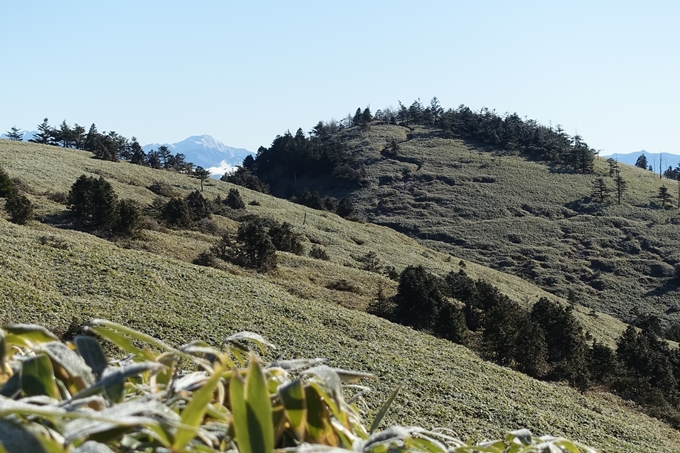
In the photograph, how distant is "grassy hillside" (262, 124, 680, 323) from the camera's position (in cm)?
5409

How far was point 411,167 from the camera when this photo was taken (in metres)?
80.8

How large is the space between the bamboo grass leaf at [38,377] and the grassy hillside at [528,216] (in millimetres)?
51563

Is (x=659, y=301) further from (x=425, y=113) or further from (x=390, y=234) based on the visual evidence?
(x=425, y=113)

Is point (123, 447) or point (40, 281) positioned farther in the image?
point (40, 281)

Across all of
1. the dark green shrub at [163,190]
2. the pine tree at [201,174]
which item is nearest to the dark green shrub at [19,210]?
the dark green shrub at [163,190]

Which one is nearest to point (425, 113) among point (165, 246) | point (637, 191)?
point (637, 191)

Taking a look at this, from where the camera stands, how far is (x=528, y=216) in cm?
6856

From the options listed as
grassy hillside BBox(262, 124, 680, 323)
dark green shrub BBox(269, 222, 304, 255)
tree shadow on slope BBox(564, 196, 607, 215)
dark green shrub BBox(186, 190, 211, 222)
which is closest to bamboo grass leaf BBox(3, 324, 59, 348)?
dark green shrub BBox(269, 222, 304, 255)

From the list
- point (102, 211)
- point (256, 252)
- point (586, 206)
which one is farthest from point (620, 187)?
point (102, 211)

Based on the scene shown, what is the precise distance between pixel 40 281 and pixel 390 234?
37109 mm

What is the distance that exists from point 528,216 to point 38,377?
233 ft

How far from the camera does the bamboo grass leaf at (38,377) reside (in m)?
1.00

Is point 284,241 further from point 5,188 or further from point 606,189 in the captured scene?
point 606,189

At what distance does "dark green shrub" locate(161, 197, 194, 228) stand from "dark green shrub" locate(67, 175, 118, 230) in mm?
4633
